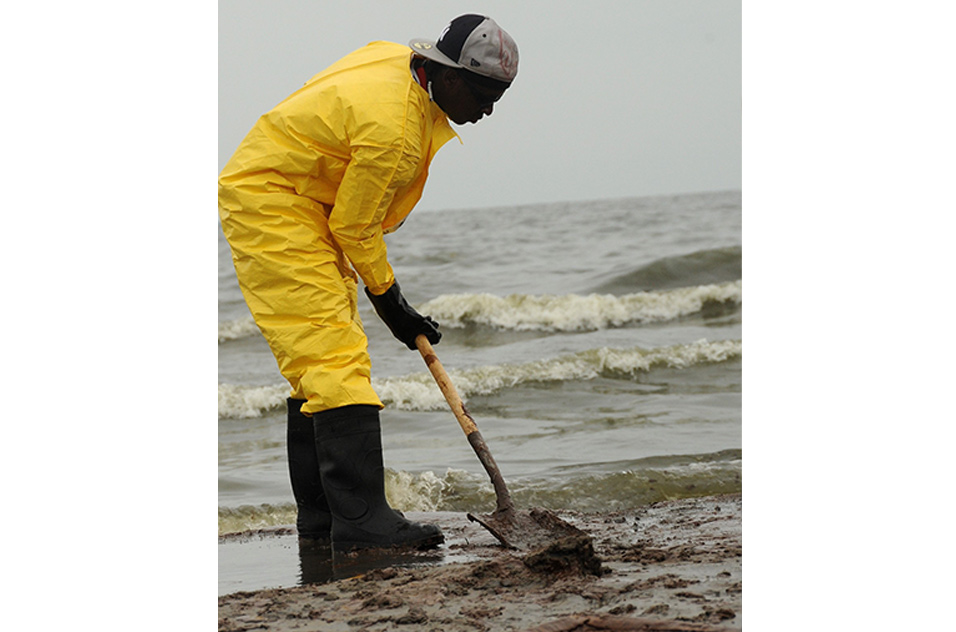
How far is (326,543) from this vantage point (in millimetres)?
3754

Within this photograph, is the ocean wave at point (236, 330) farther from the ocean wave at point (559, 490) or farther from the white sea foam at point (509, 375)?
the ocean wave at point (559, 490)

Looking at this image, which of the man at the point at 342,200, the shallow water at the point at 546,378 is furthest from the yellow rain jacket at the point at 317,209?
the shallow water at the point at 546,378

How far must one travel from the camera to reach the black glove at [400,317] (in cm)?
358

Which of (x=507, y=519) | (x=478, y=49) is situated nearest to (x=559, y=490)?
(x=507, y=519)

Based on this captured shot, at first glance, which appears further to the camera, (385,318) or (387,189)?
(385,318)

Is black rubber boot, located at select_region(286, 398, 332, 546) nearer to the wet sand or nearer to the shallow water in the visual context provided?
the wet sand

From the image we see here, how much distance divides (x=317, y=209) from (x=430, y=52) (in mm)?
663

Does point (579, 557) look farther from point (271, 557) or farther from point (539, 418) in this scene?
point (539, 418)

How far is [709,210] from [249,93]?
1934cm

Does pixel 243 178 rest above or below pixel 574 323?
above

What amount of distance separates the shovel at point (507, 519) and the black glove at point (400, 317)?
0.04 m

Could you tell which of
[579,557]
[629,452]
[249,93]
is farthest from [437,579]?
[629,452]

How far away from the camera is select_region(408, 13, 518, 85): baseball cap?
10.3ft

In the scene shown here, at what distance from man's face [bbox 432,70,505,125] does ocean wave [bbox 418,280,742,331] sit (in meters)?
8.32
